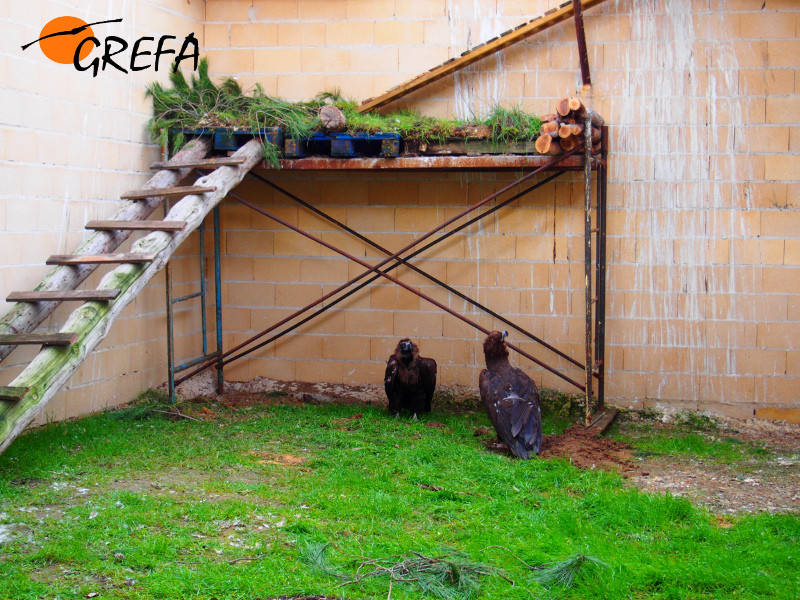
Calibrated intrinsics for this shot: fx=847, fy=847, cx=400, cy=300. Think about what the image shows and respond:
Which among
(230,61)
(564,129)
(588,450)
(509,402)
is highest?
(230,61)

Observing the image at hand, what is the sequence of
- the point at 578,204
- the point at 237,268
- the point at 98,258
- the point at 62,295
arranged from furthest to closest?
the point at 237,268
the point at 578,204
the point at 98,258
the point at 62,295

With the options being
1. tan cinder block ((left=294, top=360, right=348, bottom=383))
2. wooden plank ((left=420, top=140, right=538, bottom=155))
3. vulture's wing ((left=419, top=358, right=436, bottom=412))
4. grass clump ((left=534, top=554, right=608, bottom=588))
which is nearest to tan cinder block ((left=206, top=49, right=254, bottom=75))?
wooden plank ((left=420, top=140, right=538, bottom=155))

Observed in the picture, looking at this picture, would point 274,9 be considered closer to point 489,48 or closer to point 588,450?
point 489,48

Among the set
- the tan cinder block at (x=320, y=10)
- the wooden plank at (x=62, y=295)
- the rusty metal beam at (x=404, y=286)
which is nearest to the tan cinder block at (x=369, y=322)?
the rusty metal beam at (x=404, y=286)

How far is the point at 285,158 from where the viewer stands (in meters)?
7.57

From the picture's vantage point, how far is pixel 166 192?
22.1ft

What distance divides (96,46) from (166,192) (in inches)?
58.2

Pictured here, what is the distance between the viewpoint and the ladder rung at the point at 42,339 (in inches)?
205

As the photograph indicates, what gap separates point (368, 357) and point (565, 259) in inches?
85.4

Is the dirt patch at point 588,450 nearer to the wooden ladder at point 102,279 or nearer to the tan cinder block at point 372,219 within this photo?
the tan cinder block at point 372,219

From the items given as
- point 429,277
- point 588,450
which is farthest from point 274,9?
point 588,450

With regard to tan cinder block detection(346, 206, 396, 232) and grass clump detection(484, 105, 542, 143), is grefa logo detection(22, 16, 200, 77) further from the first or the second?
grass clump detection(484, 105, 542, 143)

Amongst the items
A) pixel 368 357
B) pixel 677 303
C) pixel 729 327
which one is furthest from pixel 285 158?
pixel 729 327

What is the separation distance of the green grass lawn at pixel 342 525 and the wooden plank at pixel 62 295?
3.59 feet
